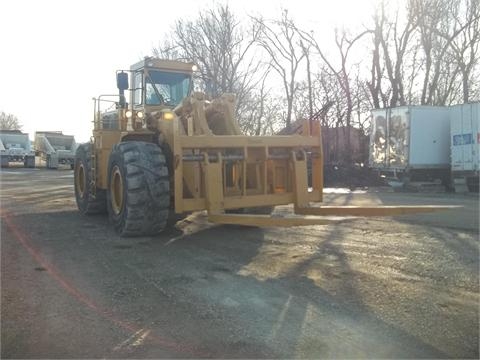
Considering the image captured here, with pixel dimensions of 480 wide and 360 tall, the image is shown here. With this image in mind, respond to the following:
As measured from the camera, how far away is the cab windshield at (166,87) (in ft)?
34.6

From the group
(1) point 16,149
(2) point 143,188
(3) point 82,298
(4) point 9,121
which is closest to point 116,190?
(2) point 143,188

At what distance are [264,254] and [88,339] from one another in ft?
11.5

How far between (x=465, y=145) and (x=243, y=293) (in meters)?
14.3

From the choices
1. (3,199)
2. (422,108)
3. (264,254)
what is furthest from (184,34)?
(264,254)

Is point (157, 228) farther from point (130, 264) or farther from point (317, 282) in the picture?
point (317, 282)

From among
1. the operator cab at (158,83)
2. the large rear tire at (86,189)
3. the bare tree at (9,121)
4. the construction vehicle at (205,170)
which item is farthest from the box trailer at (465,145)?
the bare tree at (9,121)

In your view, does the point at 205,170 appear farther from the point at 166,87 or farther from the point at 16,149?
the point at 16,149

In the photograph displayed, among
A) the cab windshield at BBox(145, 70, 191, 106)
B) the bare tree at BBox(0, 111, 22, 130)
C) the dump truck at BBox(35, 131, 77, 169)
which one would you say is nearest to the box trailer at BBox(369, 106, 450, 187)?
the cab windshield at BBox(145, 70, 191, 106)

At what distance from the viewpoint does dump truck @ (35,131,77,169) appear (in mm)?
41594

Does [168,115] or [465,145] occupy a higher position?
[168,115]

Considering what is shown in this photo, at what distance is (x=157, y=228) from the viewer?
8422 millimetres

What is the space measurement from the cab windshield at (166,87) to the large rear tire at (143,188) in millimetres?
2182

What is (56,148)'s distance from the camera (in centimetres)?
4219

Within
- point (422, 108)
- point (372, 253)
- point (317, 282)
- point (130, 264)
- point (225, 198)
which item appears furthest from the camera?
point (422, 108)
